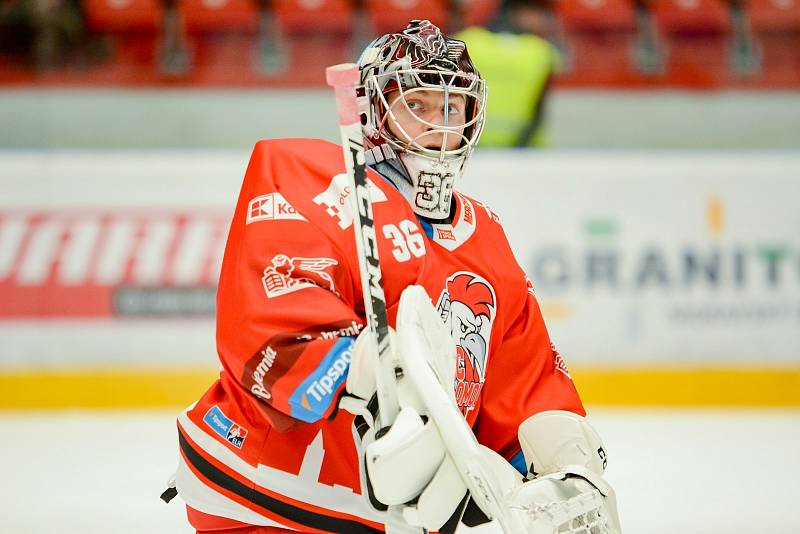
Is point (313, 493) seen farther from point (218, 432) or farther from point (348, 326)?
A: point (348, 326)

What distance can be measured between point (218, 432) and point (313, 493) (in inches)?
6.4

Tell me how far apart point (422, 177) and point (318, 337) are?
41 centimetres

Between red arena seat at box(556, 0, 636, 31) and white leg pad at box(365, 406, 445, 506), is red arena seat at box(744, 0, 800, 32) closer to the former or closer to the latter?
red arena seat at box(556, 0, 636, 31)

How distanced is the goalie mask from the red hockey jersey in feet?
0.22

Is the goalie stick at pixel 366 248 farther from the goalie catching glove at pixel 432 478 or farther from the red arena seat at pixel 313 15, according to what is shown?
the red arena seat at pixel 313 15

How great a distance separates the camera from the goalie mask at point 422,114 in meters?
1.63

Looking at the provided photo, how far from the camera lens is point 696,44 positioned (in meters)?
5.30

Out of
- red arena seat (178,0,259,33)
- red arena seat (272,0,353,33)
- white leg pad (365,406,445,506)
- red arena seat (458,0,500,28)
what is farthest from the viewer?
red arena seat (458,0,500,28)

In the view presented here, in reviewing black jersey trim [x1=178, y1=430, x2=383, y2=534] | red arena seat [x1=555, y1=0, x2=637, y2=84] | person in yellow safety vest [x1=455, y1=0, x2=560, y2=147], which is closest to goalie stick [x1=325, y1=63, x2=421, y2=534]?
black jersey trim [x1=178, y1=430, x2=383, y2=534]

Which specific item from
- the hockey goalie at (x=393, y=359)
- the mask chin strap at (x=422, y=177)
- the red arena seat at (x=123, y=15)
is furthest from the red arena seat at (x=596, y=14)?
the mask chin strap at (x=422, y=177)

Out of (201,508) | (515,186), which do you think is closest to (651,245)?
(515,186)

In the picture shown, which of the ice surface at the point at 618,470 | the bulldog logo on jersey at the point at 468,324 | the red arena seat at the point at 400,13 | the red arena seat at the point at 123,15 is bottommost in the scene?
the ice surface at the point at 618,470

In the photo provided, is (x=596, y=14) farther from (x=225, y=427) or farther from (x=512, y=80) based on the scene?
(x=225, y=427)

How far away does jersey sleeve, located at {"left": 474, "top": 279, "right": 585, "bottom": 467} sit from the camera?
5.65ft
